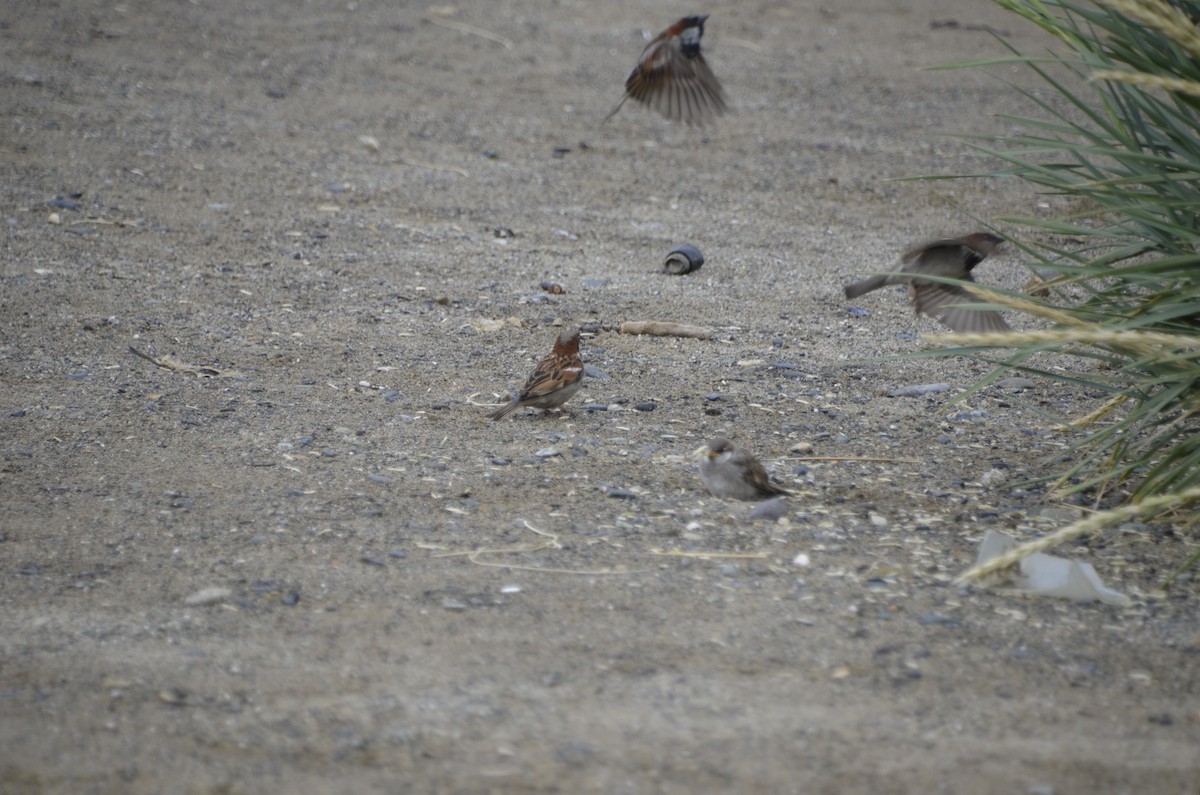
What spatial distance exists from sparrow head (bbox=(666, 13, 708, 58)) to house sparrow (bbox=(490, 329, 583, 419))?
2.54 m

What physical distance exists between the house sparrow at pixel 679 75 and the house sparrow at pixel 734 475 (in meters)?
3.24

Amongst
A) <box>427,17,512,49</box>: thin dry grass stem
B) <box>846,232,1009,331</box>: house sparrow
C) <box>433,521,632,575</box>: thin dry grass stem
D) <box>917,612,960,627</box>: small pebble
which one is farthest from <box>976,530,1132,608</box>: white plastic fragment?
<box>427,17,512,49</box>: thin dry grass stem

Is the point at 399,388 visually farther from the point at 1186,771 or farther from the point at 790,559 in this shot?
the point at 1186,771

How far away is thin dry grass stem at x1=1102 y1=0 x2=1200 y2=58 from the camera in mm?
2781

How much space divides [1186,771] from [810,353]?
3.57m

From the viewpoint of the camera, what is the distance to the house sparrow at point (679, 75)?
277 inches

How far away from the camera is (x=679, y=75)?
708cm

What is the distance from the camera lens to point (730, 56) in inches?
493

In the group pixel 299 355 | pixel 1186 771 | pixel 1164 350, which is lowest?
pixel 299 355

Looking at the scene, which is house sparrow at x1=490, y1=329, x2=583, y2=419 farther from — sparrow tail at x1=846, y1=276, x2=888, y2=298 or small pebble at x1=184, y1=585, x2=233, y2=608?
small pebble at x1=184, y1=585, x2=233, y2=608

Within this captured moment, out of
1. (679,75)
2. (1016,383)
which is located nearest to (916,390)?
(1016,383)

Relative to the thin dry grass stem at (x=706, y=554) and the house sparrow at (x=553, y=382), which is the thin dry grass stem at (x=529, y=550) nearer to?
the thin dry grass stem at (x=706, y=554)

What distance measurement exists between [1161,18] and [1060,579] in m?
1.62

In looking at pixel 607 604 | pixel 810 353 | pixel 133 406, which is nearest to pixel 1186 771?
pixel 607 604
